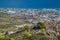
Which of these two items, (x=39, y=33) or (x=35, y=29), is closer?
(x=39, y=33)

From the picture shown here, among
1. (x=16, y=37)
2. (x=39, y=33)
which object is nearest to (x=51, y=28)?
(x=39, y=33)

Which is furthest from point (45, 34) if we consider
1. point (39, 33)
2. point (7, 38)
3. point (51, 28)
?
point (7, 38)

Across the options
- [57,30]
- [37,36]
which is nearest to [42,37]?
[37,36]

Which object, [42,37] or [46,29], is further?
[46,29]

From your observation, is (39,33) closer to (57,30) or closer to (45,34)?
(45,34)

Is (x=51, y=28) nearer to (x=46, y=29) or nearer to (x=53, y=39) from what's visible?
(x=46, y=29)

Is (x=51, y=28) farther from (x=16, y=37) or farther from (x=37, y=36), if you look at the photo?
(x=16, y=37)

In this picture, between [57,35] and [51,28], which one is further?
[51,28]
